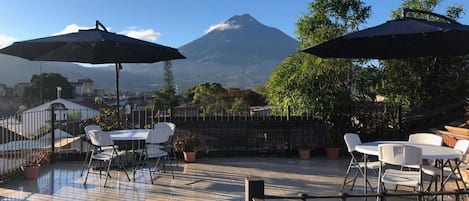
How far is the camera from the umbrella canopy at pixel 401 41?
439 centimetres

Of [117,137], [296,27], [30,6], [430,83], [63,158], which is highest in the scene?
[30,6]

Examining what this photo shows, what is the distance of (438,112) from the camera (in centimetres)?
865

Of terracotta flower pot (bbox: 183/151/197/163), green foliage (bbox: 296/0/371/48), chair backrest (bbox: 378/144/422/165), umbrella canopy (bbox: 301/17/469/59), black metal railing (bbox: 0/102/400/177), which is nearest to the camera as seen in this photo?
chair backrest (bbox: 378/144/422/165)

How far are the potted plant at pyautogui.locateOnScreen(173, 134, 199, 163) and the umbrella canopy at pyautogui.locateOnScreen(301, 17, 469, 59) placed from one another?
3560mm

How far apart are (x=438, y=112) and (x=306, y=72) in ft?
8.77

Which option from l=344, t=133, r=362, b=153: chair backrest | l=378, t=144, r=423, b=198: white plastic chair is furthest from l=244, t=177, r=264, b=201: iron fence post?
l=344, t=133, r=362, b=153: chair backrest

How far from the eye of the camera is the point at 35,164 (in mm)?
6867

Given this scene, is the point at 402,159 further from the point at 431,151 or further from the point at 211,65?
the point at 211,65

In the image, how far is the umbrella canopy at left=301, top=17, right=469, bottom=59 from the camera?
439 cm

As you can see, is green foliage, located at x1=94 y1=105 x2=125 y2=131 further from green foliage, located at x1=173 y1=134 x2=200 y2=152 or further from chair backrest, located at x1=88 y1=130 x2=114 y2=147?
chair backrest, located at x1=88 y1=130 x2=114 y2=147

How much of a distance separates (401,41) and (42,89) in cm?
5182

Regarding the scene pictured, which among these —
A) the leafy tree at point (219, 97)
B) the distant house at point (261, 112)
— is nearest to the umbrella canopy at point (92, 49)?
the distant house at point (261, 112)

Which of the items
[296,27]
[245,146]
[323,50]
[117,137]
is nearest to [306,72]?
[296,27]

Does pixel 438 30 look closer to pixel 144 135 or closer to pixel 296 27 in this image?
pixel 144 135
